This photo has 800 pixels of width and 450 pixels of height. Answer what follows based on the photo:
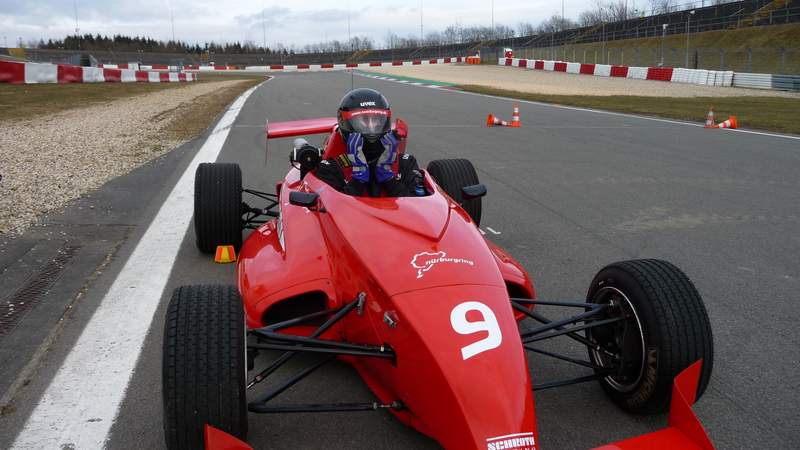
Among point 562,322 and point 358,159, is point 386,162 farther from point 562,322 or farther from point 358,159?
point 562,322

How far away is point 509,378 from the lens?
297cm

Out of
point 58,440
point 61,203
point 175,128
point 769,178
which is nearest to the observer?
point 58,440

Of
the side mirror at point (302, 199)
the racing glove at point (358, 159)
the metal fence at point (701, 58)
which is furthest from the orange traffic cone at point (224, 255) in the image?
the metal fence at point (701, 58)

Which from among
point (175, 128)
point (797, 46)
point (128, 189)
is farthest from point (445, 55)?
point (128, 189)

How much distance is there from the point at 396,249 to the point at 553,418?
1.14 metres

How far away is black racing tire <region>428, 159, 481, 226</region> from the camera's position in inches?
245

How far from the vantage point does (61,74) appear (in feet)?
105

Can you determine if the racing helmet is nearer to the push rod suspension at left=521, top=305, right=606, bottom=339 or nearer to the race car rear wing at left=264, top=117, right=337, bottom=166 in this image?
the push rod suspension at left=521, top=305, right=606, bottom=339

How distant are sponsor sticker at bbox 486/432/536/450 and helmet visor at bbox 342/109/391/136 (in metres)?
2.77

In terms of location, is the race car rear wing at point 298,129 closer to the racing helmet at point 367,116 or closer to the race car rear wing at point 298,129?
the race car rear wing at point 298,129

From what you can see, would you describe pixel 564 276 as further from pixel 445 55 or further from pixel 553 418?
pixel 445 55

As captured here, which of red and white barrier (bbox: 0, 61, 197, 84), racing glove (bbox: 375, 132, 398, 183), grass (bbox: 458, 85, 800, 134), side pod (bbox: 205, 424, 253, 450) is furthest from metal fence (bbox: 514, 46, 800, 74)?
side pod (bbox: 205, 424, 253, 450)

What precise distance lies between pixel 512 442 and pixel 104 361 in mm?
2452

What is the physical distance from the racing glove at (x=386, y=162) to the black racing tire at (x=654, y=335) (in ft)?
6.04
